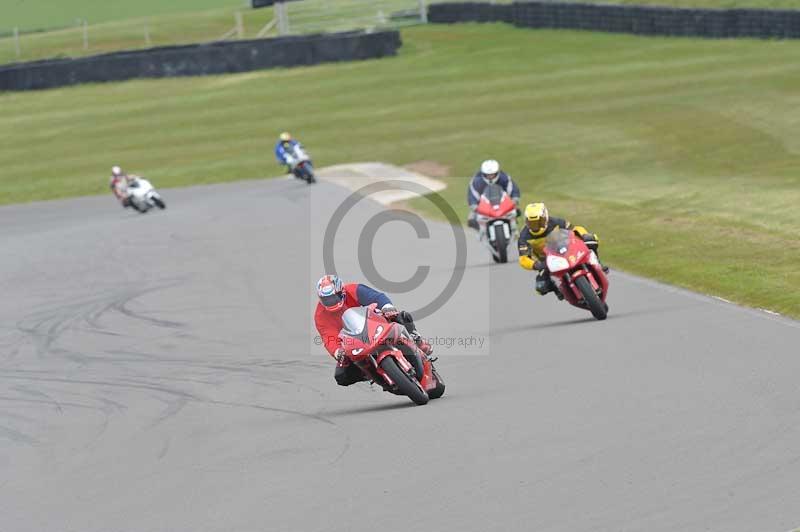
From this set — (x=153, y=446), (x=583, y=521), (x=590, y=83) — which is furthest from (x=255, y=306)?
(x=590, y=83)

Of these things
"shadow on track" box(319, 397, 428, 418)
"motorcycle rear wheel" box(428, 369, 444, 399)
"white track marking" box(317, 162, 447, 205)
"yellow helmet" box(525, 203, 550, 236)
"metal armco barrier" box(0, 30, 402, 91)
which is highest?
"yellow helmet" box(525, 203, 550, 236)

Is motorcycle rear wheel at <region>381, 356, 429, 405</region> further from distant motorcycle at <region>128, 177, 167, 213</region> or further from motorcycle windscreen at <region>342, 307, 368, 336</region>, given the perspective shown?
distant motorcycle at <region>128, 177, 167, 213</region>

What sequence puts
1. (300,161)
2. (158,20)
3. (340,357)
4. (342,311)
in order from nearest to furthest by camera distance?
(340,357), (342,311), (300,161), (158,20)

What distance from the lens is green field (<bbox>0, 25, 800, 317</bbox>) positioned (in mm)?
24147

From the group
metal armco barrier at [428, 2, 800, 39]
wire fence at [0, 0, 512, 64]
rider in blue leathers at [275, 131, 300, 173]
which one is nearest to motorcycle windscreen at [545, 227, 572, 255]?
rider in blue leathers at [275, 131, 300, 173]

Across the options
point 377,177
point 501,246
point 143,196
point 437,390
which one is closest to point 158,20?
point 377,177

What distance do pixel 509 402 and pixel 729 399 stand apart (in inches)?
77.0

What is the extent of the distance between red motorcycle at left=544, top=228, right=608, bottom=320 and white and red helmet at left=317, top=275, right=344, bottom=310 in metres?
4.45

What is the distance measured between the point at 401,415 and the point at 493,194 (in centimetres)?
1045

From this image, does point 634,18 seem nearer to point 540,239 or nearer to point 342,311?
point 540,239

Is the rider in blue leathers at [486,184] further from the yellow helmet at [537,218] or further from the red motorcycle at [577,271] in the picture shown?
the red motorcycle at [577,271]

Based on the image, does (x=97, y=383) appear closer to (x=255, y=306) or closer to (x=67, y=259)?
(x=255, y=306)

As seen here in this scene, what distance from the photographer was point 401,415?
12719mm

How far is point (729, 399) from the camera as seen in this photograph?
11.9 meters
